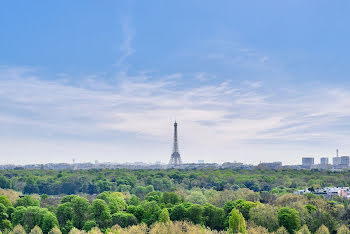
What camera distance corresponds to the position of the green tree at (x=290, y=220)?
178 feet

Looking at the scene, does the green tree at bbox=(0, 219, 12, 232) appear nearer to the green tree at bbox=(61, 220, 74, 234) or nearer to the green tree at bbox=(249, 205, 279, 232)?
the green tree at bbox=(61, 220, 74, 234)

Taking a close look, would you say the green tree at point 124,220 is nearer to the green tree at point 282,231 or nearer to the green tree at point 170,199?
the green tree at point 170,199

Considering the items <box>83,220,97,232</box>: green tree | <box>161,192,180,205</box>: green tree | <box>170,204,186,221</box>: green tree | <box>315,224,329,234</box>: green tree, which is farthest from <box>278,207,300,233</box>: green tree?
<box>83,220,97,232</box>: green tree

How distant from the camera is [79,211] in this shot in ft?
201

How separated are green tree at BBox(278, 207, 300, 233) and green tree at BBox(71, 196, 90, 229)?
84.4 feet

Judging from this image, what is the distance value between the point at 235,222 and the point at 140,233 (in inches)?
393

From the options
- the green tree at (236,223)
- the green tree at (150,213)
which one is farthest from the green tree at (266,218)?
the green tree at (150,213)

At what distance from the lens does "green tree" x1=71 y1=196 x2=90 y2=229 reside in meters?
60.4

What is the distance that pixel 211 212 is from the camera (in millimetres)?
60656

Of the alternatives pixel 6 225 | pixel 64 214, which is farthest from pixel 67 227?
pixel 6 225

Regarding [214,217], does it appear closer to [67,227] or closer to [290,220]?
[290,220]

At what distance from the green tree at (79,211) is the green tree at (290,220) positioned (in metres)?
25.7

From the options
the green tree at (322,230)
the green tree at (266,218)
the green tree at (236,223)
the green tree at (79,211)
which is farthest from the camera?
the green tree at (79,211)

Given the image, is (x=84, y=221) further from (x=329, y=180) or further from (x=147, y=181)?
(x=329, y=180)
